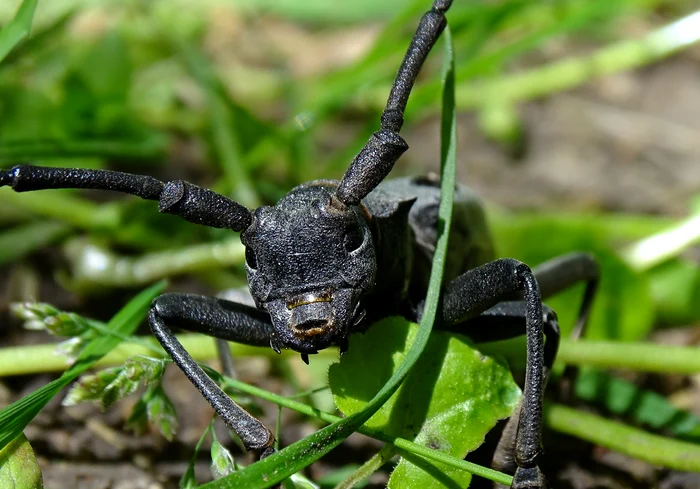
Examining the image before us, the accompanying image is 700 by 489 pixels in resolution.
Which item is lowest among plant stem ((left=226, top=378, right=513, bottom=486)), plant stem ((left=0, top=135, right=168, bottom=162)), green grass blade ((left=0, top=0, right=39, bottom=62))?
plant stem ((left=226, top=378, right=513, bottom=486))

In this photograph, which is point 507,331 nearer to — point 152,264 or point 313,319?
point 313,319

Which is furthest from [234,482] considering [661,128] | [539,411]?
[661,128]

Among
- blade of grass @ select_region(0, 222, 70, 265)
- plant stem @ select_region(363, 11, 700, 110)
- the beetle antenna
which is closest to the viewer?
the beetle antenna

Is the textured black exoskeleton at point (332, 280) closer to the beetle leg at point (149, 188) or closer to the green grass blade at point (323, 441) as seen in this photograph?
the beetle leg at point (149, 188)

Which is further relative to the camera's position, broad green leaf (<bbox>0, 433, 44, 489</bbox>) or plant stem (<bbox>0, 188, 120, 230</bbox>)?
plant stem (<bbox>0, 188, 120, 230</bbox>)

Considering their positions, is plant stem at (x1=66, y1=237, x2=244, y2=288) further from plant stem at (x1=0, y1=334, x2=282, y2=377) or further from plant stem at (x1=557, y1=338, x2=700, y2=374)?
plant stem at (x1=557, y1=338, x2=700, y2=374)

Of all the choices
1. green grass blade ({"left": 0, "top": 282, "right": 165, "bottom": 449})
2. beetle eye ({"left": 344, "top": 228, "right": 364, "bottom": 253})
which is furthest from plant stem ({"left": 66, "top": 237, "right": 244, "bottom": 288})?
beetle eye ({"left": 344, "top": 228, "right": 364, "bottom": 253})

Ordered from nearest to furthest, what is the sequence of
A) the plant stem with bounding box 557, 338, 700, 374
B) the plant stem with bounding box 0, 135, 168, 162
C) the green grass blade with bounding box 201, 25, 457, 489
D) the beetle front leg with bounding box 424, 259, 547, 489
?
the green grass blade with bounding box 201, 25, 457, 489 < the beetle front leg with bounding box 424, 259, 547, 489 < the plant stem with bounding box 557, 338, 700, 374 < the plant stem with bounding box 0, 135, 168, 162

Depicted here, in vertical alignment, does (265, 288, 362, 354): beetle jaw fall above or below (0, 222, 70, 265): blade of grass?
below
